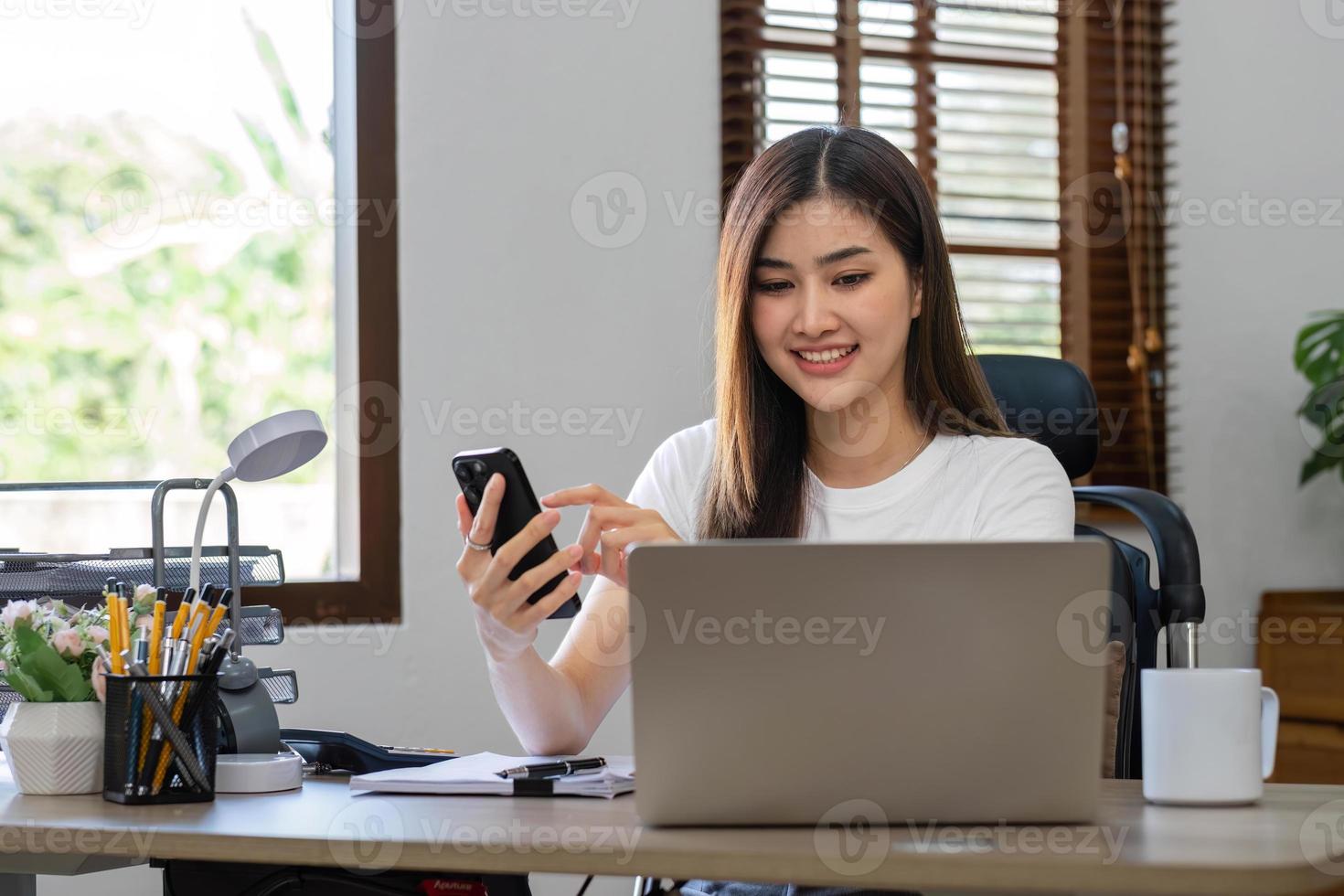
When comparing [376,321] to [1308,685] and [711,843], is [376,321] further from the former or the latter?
[1308,685]

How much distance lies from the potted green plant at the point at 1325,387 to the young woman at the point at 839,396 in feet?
4.74

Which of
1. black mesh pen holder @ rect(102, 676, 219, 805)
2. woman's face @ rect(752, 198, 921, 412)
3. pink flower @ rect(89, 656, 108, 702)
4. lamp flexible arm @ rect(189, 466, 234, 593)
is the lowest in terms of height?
black mesh pen holder @ rect(102, 676, 219, 805)

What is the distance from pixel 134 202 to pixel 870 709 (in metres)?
2.06

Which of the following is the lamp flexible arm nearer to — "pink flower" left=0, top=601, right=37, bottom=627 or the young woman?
"pink flower" left=0, top=601, right=37, bottom=627

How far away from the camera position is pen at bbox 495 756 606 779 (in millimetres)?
1070

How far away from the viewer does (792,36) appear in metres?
2.72

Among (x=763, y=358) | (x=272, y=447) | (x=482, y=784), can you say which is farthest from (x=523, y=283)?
(x=482, y=784)

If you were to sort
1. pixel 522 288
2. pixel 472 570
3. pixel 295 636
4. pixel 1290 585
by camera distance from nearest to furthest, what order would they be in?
1. pixel 472 570
2. pixel 295 636
3. pixel 522 288
4. pixel 1290 585

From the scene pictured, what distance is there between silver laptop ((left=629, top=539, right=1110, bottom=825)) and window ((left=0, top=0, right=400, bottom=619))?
167 cm

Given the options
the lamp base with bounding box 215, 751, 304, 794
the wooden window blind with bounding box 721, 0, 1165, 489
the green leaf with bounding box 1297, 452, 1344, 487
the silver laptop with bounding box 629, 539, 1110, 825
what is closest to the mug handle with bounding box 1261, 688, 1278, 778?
the silver laptop with bounding box 629, 539, 1110, 825

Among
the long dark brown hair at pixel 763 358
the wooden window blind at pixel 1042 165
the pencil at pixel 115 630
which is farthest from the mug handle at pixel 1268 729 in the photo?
the wooden window blind at pixel 1042 165

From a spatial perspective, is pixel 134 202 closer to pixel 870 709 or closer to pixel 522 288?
pixel 522 288

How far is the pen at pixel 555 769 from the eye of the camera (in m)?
1.07

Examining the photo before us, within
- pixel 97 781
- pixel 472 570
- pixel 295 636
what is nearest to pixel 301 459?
pixel 472 570
